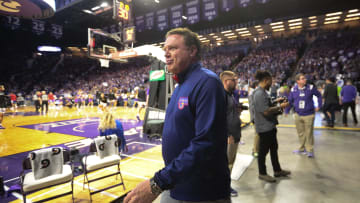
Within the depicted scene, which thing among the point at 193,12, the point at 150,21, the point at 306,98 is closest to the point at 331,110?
the point at 306,98

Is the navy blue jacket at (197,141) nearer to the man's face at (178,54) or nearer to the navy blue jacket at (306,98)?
the man's face at (178,54)

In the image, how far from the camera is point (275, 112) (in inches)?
131

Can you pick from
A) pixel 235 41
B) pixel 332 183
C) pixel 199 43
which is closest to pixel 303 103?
pixel 332 183

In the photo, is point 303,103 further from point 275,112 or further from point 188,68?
point 188,68

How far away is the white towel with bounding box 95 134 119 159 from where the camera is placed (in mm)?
3441

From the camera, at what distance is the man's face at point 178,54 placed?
1186 mm

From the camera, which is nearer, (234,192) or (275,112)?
(234,192)

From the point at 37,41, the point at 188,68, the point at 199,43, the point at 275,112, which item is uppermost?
the point at 37,41

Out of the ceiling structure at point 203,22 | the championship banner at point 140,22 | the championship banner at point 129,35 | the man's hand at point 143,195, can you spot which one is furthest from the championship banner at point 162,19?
the man's hand at point 143,195

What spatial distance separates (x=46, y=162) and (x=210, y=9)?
16.2 metres

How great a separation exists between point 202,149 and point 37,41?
27384 mm

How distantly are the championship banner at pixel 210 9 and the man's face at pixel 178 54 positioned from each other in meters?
16.2

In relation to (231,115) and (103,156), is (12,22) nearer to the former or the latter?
(103,156)

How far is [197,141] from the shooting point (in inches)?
38.6
